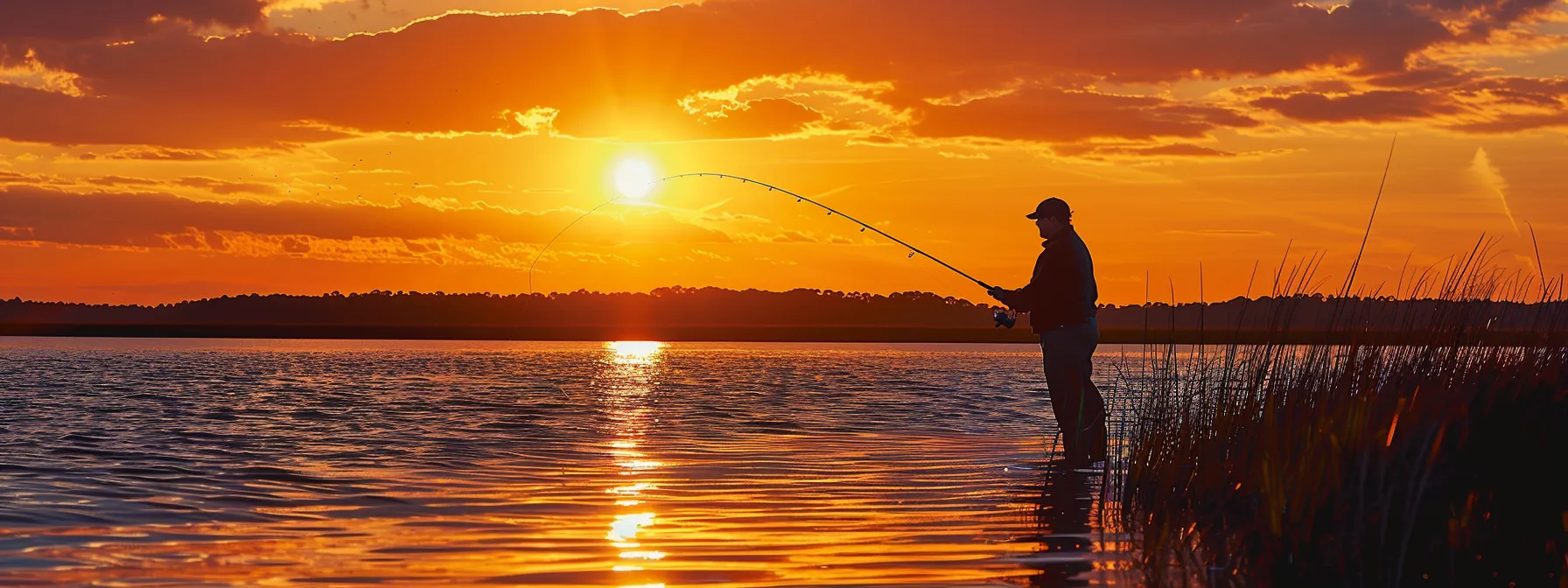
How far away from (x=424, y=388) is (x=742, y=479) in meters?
15.9

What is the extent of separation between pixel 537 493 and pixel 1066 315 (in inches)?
165

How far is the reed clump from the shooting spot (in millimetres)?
6195

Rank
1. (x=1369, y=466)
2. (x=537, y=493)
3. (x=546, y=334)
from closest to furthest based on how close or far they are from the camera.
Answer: (x=1369, y=466) → (x=537, y=493) → (x=546, y=334)

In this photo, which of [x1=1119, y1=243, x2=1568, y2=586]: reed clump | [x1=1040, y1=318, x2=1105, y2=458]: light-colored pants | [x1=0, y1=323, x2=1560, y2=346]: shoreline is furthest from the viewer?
[x1=0, y1=323, x2=1560, y2=346]: shoreline

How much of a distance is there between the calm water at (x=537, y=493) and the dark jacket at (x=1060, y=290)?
0.78 m

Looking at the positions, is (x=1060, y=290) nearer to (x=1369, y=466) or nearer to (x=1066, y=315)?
(x=1066, y=315)

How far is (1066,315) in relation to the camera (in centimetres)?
1148

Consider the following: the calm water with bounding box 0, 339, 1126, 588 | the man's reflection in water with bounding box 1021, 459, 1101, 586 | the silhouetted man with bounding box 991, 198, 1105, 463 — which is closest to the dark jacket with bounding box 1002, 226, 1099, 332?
the silhouetted man with bounding box 991, 198, 1105, 463

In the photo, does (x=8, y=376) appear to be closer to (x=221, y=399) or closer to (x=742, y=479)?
(x=221, y=399)

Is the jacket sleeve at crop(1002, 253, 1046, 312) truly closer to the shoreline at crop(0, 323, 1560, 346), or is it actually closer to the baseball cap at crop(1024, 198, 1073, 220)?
the baseball cap at crop(1024, 198, 1073, 220)

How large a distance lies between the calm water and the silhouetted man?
11.9 inches

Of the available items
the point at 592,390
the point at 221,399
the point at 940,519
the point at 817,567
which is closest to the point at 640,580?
the point at 817,567

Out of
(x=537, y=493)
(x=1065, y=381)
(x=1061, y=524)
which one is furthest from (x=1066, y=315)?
(x=537, y=493)

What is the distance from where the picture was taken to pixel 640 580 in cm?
662
